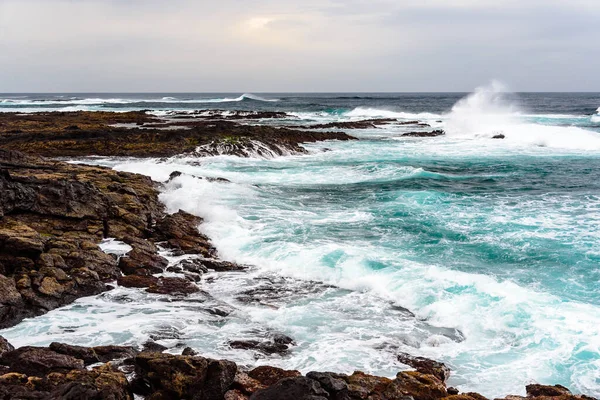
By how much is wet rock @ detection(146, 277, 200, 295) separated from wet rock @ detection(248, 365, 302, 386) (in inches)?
158

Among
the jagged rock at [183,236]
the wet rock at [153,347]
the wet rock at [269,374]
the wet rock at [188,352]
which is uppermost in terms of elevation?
the jagged rock at [183,236]

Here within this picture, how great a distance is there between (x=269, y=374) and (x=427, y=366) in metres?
2.39

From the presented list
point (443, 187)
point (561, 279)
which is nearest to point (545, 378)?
point (561, 279)

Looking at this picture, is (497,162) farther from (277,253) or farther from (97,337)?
(97,337)

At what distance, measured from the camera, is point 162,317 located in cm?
947

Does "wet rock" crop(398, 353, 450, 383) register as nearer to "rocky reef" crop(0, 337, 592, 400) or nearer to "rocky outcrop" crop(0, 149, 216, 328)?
"rocky reef" crop(0, 337, 592, 400)

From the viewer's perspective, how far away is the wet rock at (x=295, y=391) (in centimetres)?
585

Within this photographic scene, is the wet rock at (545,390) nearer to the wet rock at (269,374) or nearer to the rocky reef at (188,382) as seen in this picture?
the rocky reef at (188,382)

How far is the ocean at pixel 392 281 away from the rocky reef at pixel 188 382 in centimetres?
86

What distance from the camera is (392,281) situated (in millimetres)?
11320

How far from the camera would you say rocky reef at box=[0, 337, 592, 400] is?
594cm

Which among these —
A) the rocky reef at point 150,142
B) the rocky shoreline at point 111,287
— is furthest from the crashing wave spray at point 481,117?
the rocky shoreline at point 111,287

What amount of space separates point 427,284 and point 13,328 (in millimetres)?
7854

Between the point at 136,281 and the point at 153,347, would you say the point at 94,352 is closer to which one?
the point at 153,347
